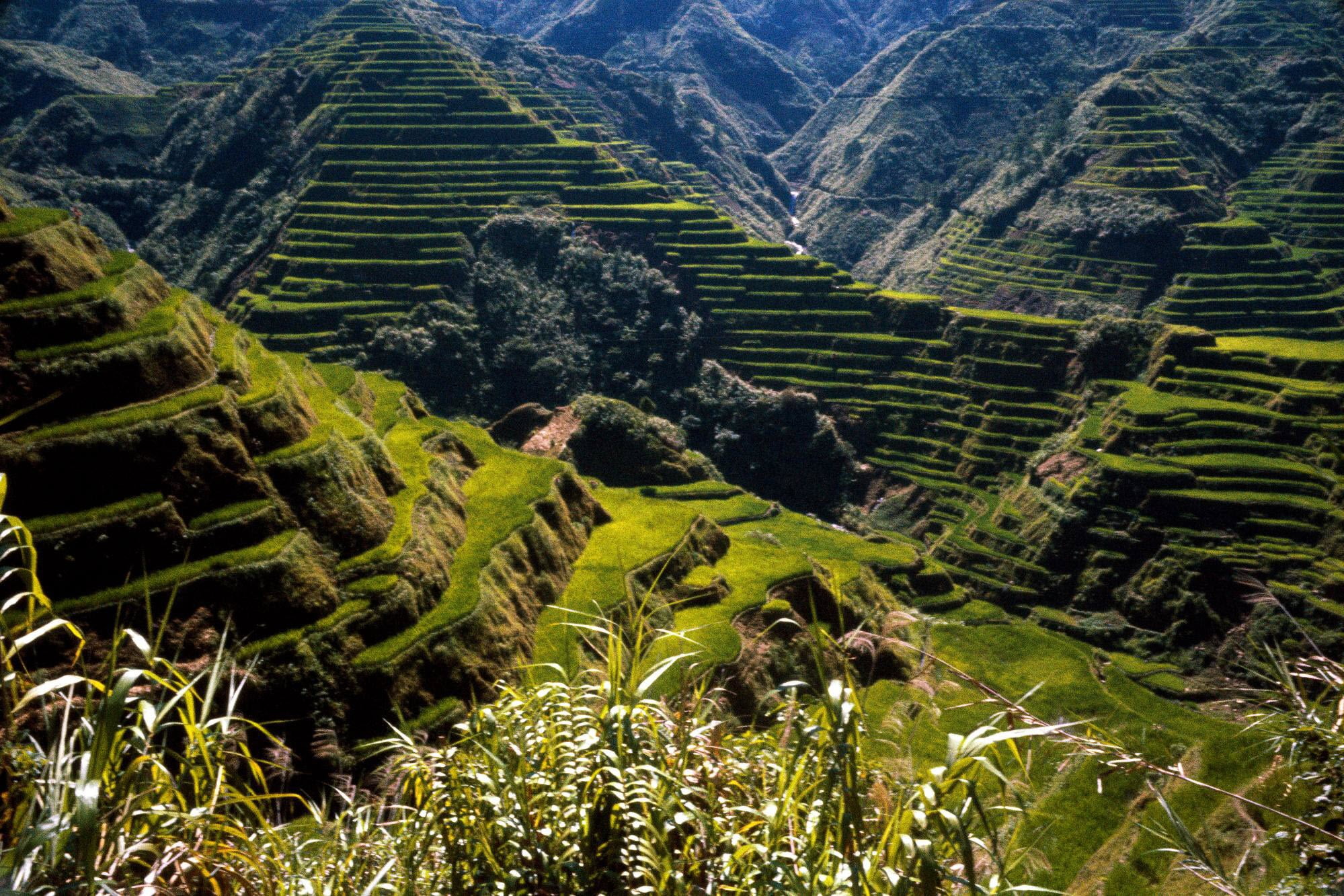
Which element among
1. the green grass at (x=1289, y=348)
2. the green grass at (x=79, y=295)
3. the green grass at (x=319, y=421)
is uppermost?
the green grass at (x=79, y=295)

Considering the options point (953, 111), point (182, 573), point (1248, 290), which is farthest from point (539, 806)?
point (953, 111)

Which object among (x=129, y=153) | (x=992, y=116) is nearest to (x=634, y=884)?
(x=129, y=153)

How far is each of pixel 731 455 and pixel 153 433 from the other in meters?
50.9

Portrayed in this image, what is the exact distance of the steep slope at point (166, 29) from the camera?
451ft

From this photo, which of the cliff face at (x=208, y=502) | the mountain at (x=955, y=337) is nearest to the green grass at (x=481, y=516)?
the cliff face at (x=208, y=502)

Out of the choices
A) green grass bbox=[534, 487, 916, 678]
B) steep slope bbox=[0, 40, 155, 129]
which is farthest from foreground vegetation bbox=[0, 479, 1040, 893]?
steep slope bbox=[0, 40, 155, 129]

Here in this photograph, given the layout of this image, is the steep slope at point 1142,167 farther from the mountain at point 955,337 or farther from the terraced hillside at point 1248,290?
the terraced hillside at point 1248,290

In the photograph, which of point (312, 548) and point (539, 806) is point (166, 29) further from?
point (539, 806)

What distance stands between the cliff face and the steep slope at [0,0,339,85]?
149819 mm

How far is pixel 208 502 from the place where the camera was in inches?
726

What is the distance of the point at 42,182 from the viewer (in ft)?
277

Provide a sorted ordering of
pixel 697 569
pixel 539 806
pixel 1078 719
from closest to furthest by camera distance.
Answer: pixel 539 806 → pixel 1078 719 → pixel 697 569

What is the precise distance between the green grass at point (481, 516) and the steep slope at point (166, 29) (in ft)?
467

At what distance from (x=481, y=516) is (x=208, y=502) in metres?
10.9
